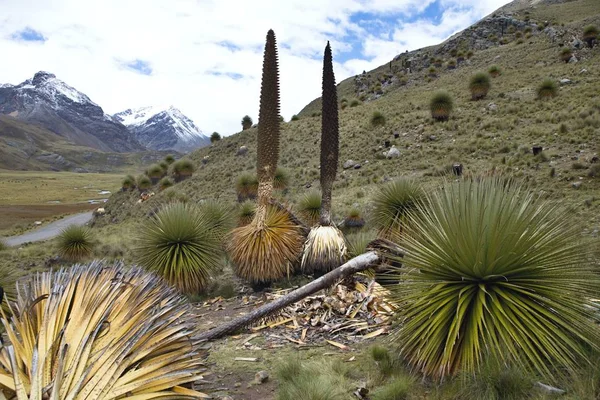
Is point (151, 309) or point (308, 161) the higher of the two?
point (308, 161)

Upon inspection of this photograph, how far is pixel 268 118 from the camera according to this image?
7898 mm

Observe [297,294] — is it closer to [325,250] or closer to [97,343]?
[325,250]

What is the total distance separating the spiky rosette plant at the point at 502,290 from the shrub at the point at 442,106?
23.8m

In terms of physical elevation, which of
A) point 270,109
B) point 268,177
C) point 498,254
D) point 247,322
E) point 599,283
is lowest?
point 247,322

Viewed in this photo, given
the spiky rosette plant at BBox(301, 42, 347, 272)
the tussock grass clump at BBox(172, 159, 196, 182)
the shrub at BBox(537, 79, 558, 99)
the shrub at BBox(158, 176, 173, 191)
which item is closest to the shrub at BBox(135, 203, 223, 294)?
the spiky rosette plant at BBox(301, 42, 347, 272)

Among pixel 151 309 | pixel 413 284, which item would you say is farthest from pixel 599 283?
pixel 151 309

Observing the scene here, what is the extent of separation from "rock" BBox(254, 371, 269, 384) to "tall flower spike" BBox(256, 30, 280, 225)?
13.8ft

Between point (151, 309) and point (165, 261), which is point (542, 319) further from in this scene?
point (165, 261)

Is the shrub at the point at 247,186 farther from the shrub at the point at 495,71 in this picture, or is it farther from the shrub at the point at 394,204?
the shrub at the point at 495,71

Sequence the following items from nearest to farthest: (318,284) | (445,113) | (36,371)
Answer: (36,371) → (318,284) → (445,113)

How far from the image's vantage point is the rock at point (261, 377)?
4558mm

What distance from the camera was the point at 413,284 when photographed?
13.5ft

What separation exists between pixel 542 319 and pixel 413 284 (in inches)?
44.9

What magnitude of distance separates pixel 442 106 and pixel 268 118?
2106 cm
